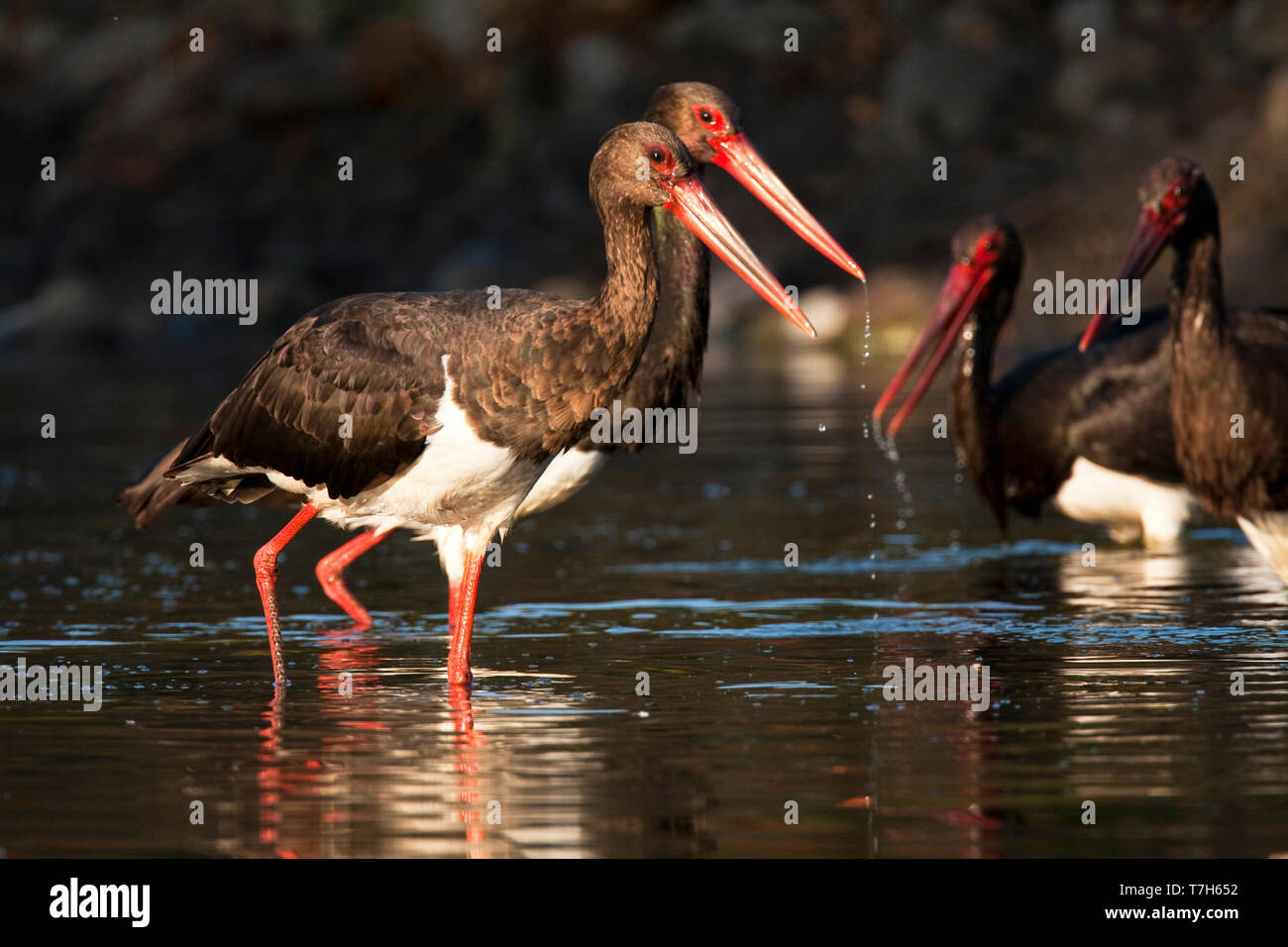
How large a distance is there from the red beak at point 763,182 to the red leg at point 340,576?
90.2 inches

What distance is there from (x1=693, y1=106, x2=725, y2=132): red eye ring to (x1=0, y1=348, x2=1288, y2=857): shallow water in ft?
7.23

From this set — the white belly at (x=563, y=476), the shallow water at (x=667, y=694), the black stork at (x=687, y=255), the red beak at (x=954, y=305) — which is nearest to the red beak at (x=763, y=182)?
the black stork at (x=687, y=255)

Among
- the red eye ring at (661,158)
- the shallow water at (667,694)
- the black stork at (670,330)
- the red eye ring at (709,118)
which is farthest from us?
the red eye ring at (709,118)

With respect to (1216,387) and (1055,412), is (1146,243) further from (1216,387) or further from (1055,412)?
(1055,412)

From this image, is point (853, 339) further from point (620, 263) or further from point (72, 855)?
point (72, 855)

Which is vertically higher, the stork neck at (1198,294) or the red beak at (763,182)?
the red beak at (763,182)

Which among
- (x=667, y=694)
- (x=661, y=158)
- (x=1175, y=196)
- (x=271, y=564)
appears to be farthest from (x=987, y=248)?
(x=667, y=694)

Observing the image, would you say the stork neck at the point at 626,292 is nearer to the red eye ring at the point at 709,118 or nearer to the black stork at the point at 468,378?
the black stork at the point at 468,378

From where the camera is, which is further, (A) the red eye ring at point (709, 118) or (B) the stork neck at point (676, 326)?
(A) the red eye ring at point (709, 118)

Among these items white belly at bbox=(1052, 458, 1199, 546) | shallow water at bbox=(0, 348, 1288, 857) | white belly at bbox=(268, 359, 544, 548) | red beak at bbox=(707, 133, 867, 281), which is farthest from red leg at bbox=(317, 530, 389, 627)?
white belly at bbox=(1052, 458, 1199, 546)

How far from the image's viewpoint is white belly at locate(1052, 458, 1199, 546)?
39.7 ft

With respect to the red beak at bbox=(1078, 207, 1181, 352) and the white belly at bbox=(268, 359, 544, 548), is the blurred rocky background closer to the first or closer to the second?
the red beak at bbox=(1078, 207, 1181, 352)

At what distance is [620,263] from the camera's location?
7941 mm

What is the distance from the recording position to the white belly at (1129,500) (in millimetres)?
12086
